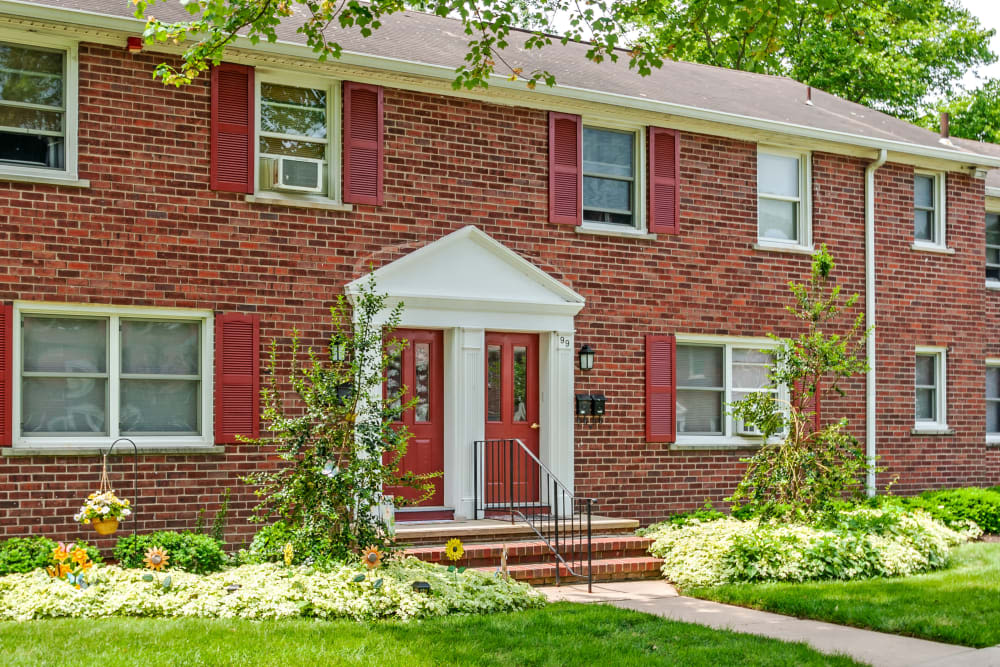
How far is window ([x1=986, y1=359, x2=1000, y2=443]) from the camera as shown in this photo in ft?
58.1

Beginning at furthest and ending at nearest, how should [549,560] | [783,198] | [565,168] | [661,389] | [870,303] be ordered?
1. [870,303]
2. [783,198]
3. [661,389]
4. [565,168]
5. [549,560]

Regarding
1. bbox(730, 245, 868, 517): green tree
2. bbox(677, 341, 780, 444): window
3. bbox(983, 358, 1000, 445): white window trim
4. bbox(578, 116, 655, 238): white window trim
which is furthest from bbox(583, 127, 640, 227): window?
bbox(983, 358, 1000, 445): white window trim

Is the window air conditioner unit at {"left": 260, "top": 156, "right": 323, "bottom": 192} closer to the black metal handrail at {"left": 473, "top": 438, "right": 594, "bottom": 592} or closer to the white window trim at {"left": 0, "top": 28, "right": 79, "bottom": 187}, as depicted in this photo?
the white window trim at {"left": 0, "top": 28, "right": 79, "bottom": 187}

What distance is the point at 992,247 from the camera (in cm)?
1781

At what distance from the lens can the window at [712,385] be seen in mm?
14070

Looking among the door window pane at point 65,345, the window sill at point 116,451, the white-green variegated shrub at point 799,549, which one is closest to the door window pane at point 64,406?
the door window pane at point 65,345

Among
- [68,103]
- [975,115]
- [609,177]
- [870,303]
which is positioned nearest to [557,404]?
[609,177]

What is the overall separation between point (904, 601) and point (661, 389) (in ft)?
14.6

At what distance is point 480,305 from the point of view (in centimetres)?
1241

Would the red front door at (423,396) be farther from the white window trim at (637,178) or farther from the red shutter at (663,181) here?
the red shutter at (663,181)

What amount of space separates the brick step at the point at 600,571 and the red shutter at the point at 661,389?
6.60ft

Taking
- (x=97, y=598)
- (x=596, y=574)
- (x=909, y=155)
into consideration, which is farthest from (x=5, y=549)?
(x=909, y=155)

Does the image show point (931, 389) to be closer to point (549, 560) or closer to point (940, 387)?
point (940, 387)

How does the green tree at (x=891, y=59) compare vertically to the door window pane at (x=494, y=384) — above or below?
above
